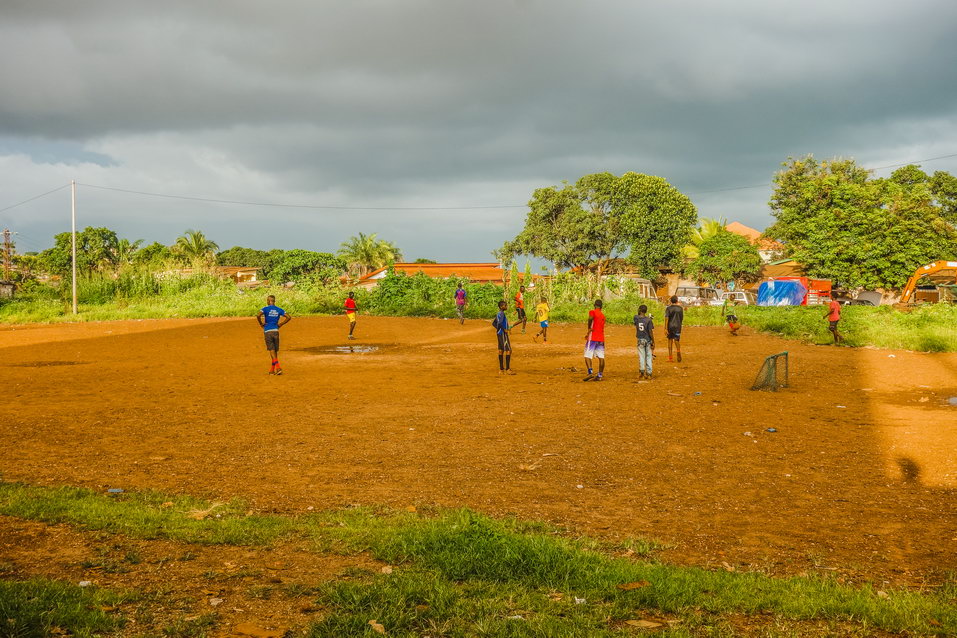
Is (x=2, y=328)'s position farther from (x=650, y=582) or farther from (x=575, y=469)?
(x=650, y=582)

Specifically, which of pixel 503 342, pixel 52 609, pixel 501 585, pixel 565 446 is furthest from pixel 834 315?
pixel 52 609

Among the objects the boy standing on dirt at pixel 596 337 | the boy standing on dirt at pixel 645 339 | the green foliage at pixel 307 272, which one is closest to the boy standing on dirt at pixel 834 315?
the boy standing on dirt at pixel 645 339

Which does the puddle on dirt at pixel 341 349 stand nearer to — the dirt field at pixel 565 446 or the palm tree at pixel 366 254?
the dirt field at pixel 565 446

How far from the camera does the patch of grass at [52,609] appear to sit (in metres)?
3.31

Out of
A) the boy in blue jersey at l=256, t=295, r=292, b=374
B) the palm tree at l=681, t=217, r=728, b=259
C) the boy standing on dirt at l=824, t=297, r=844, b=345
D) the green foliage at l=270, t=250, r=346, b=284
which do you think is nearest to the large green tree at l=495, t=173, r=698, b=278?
the palm tree at l=681, t=217, r=728, b=259

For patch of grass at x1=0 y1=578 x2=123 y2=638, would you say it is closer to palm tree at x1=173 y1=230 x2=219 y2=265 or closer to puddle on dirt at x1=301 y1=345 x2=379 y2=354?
puddle on dirt at x1=301 y1=345 x2=379 y2=354

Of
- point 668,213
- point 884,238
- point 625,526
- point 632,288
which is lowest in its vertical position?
point 625,526

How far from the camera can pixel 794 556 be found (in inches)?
197

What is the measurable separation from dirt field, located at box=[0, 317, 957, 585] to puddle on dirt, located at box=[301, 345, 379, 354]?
4.03 metres

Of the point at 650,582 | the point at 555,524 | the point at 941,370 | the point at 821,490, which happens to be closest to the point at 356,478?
the point at 555,524

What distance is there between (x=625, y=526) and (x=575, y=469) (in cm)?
178

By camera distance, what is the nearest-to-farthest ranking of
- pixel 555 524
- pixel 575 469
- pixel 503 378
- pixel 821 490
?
pixel 555 524 < pixel 821 490 < pixel 575 469 < pixel 503 378

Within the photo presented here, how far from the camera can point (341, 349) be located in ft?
71.1

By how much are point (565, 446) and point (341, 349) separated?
14.5m
